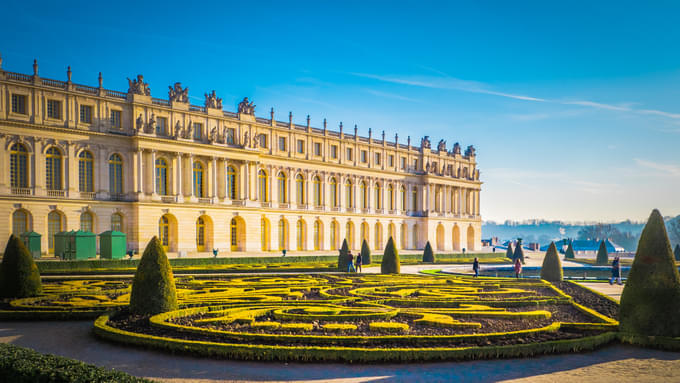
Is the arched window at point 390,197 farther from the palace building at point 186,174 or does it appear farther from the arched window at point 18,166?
the arched window at point 18,166

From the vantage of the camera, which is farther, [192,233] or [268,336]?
[192,233]

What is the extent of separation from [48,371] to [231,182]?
47.0m

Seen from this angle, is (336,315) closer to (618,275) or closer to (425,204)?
(618,275)

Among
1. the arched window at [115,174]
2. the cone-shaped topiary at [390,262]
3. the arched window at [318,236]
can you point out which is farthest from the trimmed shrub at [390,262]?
the arched window at [318,236]

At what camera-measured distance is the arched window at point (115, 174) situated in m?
45.6

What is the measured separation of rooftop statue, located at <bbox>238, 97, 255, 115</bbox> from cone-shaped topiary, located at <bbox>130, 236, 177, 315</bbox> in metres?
42.3

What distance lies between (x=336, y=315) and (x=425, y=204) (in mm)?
63342

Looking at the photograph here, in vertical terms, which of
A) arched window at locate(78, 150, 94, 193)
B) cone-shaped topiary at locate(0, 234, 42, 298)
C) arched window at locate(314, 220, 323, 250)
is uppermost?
arched window at locate(78, 150, 94, 193)

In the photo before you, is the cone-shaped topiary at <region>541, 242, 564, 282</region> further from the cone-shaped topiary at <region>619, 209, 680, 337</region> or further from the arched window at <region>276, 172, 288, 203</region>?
the arched window at <region>276, 172, 288, 203</region>

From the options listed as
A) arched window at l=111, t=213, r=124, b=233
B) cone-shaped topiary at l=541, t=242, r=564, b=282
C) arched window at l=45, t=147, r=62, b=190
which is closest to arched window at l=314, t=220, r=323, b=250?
arched window at l=111, t=213, r=124, b=233

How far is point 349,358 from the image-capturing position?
10609 millimetres

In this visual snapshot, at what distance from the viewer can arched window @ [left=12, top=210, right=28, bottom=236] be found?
1574 inches

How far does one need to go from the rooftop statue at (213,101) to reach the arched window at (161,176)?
7.71 meters

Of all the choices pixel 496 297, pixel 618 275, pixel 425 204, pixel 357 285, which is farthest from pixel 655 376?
pixel 425 204
